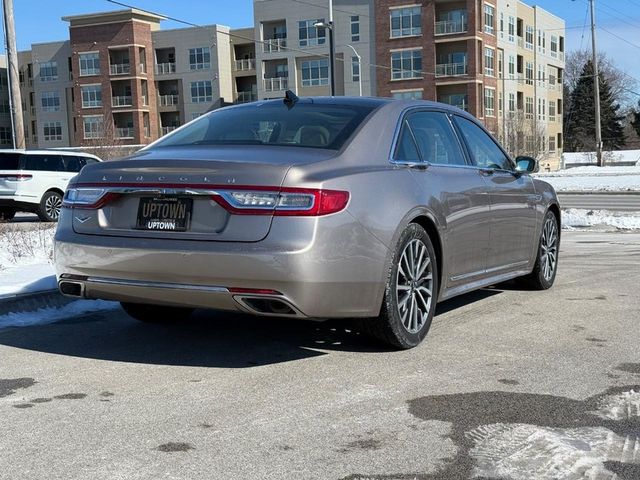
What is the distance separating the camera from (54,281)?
694 centimetres

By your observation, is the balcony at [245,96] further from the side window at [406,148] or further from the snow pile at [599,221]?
the side window at [406,148]

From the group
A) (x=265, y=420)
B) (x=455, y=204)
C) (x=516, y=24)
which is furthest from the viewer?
(x=516, y=24)

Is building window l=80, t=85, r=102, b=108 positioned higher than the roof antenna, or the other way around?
building window l=80, t=85, r=102, b=108

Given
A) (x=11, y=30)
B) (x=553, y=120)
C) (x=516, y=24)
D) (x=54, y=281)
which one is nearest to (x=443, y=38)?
(x=516, y=24)

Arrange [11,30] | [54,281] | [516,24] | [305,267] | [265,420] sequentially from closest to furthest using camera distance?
[265,420]
[305,267]
[54,281]
[11,30]
[516,24]

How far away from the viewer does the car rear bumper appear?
4.33 m

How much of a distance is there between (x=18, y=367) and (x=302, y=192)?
6.90 ft

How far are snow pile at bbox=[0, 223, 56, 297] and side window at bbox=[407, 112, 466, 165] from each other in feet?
11.2

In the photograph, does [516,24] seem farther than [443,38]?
Yes

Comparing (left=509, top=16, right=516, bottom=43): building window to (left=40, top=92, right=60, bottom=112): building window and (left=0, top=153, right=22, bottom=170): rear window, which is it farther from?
(left=0, top=153, right=22, bottom=170): rear window

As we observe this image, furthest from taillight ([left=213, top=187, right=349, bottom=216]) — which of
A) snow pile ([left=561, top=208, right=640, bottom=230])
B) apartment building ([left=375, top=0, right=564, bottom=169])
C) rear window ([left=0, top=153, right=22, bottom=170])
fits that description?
apartment building ([left=375, top=0, right=564, bottom=169])

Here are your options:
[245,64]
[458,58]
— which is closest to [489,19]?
[458,58]

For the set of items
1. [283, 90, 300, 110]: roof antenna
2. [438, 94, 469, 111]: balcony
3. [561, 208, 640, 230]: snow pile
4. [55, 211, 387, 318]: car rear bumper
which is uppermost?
[438, 94, 469, 111]: balcony

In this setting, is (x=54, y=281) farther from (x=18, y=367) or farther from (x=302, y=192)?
(x=302, y=192)
